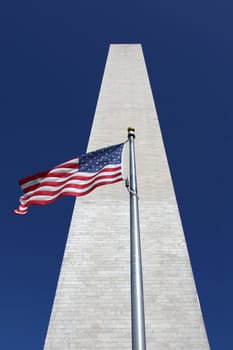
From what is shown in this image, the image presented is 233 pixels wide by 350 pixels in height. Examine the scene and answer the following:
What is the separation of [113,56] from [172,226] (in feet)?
45.7

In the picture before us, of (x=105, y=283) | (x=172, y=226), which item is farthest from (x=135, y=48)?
(x=105, y=283)

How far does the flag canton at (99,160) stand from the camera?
20.9 ft

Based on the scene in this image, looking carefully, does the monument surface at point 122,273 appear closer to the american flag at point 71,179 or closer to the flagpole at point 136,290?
the american flag at point 71,179

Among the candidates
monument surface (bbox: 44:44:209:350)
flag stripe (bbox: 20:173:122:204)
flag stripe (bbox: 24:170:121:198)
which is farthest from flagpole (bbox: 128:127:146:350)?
monument surface (bbox: 44:44:209:350)

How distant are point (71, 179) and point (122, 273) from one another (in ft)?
14.3

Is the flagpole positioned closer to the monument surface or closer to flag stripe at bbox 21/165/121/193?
flag stripe at bbox 21/165/121/193

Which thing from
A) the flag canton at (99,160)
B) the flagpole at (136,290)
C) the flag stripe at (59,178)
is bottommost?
the flagpole at (136,290)

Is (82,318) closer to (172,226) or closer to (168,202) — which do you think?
(172,226)

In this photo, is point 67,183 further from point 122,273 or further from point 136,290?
point 122,273

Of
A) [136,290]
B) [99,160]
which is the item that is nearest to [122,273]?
[99,160]

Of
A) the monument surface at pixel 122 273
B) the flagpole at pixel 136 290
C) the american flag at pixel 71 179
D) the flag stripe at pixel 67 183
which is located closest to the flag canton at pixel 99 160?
the american flag at pixel 71 179

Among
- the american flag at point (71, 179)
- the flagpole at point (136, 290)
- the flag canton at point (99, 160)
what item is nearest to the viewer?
the flagpole at point (136, 290)

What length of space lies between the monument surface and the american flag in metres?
3.90

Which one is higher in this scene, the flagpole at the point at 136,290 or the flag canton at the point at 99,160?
the flag canton at the point at 99,160
